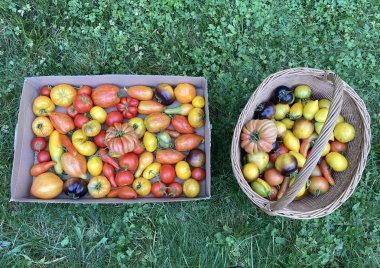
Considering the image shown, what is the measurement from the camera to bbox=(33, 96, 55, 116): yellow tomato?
8.76 feet

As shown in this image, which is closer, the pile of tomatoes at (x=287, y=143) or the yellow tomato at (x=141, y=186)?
the pile of tomatoes at (x=287, y=143)

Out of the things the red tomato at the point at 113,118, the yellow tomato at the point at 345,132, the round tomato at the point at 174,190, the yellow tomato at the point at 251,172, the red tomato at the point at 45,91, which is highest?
the red tomato at the point at 45,91

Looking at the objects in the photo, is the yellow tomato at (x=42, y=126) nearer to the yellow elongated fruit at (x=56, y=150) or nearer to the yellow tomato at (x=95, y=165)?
the yellow elongated fruit at (x=56, y=150)

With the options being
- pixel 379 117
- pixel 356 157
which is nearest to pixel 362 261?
pixel 356 157

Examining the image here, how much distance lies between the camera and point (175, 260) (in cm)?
262

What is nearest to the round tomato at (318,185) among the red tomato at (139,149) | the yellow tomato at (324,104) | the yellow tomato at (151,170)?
the yellow tomato at (324,104)

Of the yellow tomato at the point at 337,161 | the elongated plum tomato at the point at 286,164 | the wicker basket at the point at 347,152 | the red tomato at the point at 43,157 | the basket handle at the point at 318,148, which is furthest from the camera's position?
the red tomato at the point at 43,157

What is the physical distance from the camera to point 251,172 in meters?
2.35

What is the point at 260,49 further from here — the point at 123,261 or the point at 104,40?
the point at 123,261

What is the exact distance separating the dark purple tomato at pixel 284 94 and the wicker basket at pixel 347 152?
0.12 ft

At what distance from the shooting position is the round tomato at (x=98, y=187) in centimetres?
253

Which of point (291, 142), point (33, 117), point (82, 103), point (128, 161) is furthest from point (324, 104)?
point (33, 117)

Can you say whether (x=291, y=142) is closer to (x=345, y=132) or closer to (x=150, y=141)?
(x=345, y=132)

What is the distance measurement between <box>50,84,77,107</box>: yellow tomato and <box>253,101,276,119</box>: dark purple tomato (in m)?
1.28
